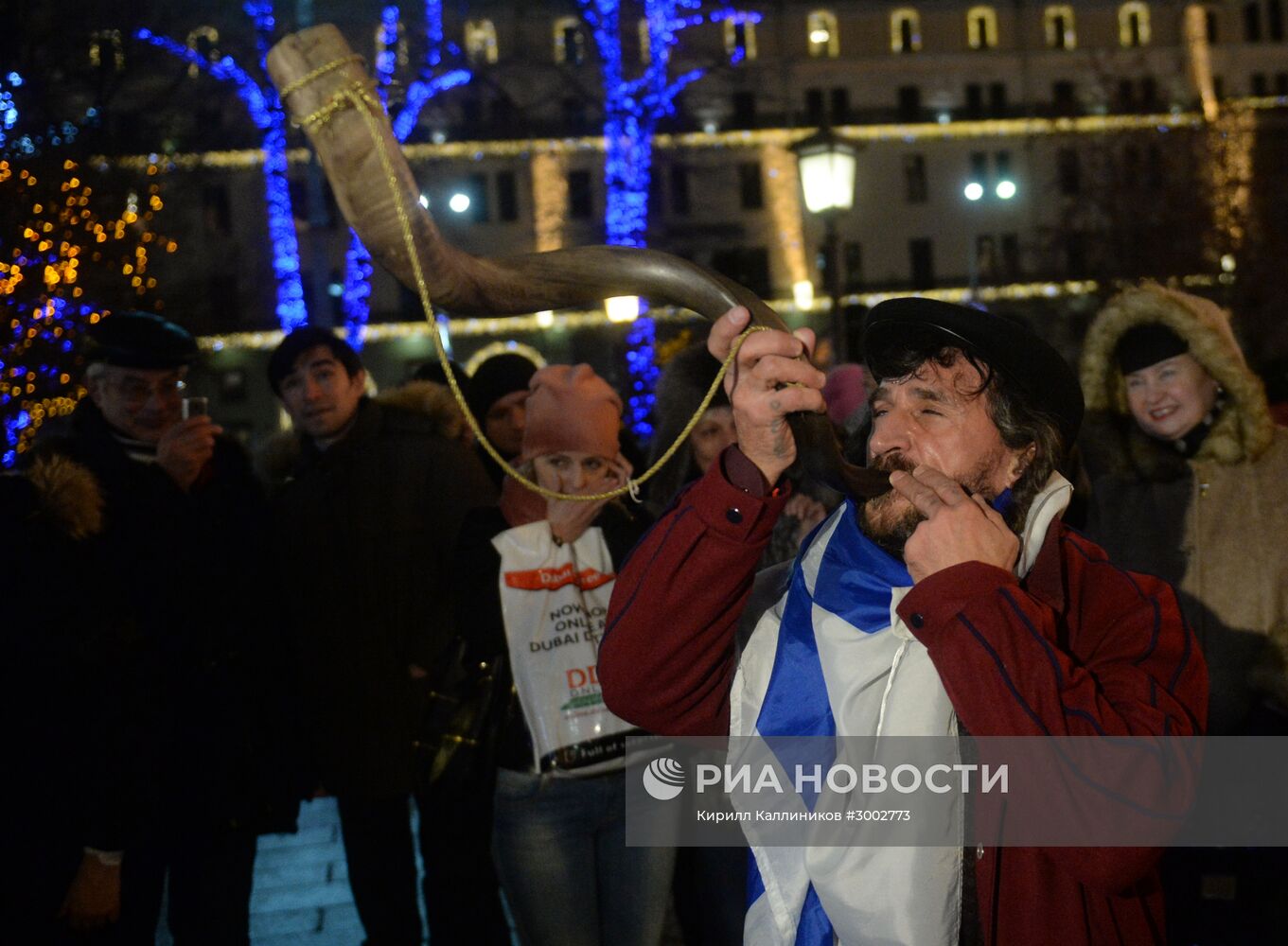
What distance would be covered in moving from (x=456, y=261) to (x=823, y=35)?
50.8 m

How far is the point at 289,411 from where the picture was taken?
505 cm

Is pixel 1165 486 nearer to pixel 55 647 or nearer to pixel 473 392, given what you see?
pixel 473 392

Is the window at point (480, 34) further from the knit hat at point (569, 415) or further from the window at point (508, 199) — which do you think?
the knit hat at point (569, 415)

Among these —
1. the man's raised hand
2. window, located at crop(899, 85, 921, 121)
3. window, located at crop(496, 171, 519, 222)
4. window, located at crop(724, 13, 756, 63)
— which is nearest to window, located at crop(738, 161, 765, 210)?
window, located at crop(724, 13, 756, 63)

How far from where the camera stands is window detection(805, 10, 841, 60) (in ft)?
161

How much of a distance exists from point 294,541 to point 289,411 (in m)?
0.65

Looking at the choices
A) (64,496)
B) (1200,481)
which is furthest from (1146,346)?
(64,496)

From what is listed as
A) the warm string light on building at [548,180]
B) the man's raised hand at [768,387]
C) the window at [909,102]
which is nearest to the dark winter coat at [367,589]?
the man's raised hand at [768,387]

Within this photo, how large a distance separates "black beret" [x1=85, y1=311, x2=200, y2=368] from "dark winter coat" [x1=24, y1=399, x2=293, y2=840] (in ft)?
0.65

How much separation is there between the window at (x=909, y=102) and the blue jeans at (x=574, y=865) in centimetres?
4956

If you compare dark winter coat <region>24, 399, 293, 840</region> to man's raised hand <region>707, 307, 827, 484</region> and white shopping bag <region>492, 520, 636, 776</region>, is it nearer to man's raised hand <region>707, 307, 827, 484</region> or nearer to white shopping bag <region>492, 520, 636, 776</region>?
white shopping bag <region>492, 520, 636, 776</region>

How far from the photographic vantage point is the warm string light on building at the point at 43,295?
230 inches

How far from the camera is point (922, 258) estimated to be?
4828cm

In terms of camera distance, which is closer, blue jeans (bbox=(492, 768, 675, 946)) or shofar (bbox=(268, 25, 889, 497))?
shofar (bbox=(268, 25, 889, 497))
